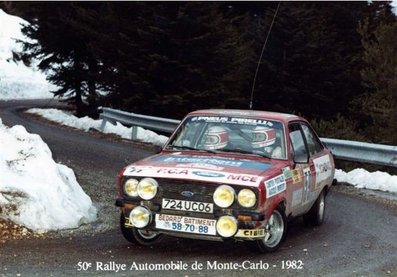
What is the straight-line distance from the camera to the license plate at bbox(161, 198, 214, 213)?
18.8 feet

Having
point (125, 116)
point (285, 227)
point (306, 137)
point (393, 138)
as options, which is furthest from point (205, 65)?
point (285, 227)

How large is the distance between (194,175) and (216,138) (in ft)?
3.90

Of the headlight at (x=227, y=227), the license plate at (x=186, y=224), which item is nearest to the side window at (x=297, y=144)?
the headlight at (x=227, y=227)

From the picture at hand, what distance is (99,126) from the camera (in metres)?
18.8

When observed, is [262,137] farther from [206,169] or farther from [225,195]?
[225,195]

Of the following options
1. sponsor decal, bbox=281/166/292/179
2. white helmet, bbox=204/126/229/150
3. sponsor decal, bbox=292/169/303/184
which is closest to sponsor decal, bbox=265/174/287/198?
sponsor decal, bbox=281/166/292/179

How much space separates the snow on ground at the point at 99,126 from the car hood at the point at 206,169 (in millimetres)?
→ 9390

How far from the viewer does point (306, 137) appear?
7719mm

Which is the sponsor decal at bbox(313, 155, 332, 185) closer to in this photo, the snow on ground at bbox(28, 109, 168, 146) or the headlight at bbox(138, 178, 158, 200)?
the headlight at bbox(138, 178, 158, 200)

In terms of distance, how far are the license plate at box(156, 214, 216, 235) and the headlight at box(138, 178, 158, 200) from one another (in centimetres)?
24

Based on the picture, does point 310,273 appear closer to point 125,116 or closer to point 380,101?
point 125,116

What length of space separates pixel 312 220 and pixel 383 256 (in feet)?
4.70

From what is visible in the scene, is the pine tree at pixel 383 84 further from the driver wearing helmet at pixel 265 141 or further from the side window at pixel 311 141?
the driver wearing helmet at pixel 265 141

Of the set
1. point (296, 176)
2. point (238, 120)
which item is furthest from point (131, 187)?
point (296, 176)
